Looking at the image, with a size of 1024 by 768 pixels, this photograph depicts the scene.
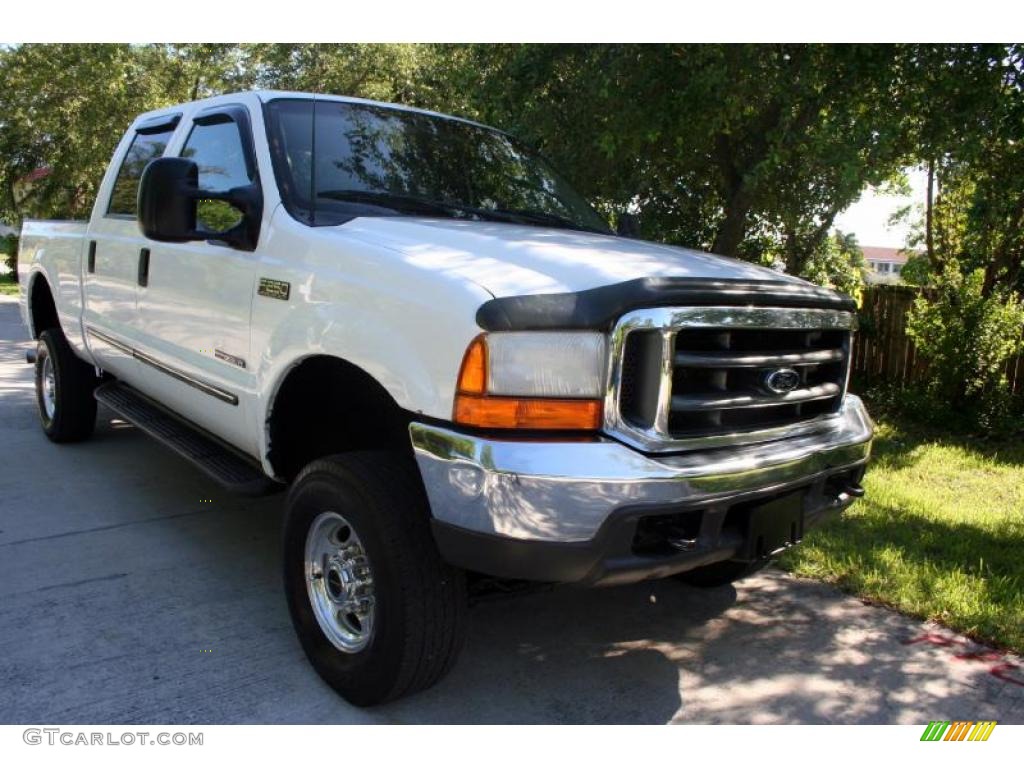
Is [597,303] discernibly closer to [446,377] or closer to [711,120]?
[446,377]

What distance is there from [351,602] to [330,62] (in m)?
16.2

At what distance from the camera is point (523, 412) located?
242 cm

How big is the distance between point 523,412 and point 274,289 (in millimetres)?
1277

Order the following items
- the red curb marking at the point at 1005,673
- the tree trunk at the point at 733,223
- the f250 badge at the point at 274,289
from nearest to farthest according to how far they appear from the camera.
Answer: the f250 badge at the point at 274,289, the red curb marking at the point at 1005,673, the tree trunk at the point at 733,223

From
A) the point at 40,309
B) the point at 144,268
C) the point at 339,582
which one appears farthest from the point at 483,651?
A: the point at 40,309

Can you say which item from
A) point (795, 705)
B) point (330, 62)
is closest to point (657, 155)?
point (795, 705)

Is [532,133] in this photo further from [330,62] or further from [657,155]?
[330,62]

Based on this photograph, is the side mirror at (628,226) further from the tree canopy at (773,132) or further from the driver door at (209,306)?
the driver door at (209,306)

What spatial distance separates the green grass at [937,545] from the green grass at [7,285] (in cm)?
2111

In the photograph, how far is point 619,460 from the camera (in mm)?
2410
